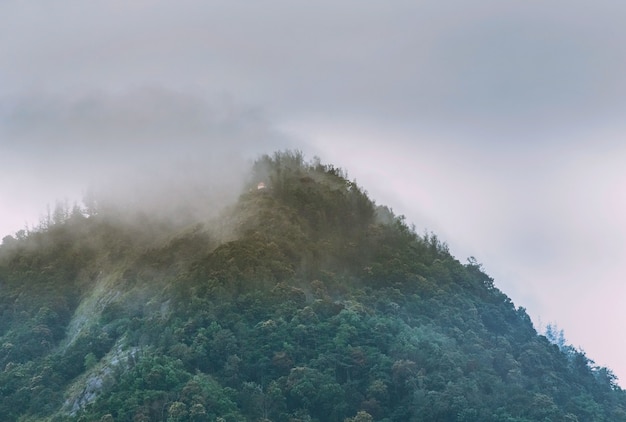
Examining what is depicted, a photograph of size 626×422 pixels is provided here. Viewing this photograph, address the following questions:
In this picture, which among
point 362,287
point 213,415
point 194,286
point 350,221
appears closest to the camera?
point 213,415

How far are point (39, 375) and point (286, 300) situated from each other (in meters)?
19.1

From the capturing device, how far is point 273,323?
8981 centimetres

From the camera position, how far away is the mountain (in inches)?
3317

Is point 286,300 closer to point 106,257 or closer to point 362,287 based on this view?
point 362,287

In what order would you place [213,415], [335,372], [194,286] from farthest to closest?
[194,286]
[335,372]
[213,415]

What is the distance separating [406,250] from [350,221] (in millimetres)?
5526

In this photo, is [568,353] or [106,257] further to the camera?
[568,353]

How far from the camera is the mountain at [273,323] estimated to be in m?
84.2

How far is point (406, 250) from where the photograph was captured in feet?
348

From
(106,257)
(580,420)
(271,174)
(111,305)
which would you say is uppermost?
(271,174)

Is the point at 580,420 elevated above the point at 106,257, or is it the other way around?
the point at 106,257

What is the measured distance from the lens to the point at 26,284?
103125 millimetres

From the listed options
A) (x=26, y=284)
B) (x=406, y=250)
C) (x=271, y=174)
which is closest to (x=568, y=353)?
(x=406, y=250)

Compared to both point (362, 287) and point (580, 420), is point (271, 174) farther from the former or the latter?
point (580, 420)
